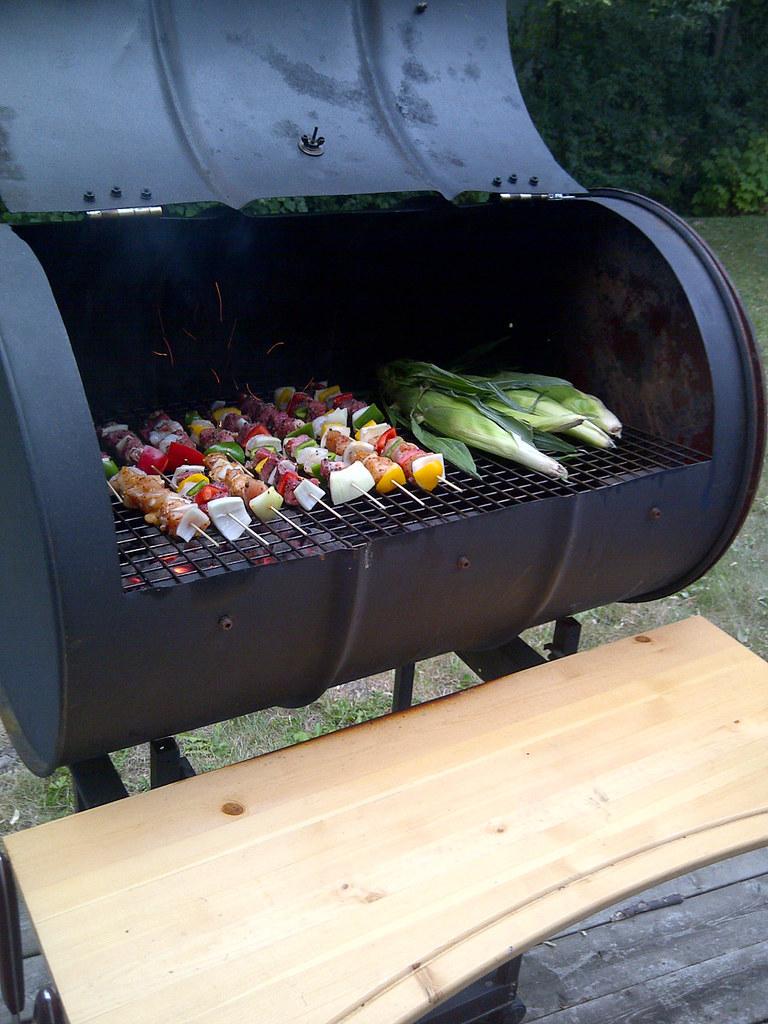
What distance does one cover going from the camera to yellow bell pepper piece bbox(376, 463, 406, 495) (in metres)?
2.27

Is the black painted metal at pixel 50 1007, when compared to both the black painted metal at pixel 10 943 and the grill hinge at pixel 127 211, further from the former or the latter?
the grill hinge at pixel 127 211

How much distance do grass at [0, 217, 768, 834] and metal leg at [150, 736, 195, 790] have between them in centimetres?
134

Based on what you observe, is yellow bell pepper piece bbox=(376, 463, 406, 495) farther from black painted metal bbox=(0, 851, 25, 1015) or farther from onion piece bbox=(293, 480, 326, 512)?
black painted metal bbox=(0, 851, 25, 1015)

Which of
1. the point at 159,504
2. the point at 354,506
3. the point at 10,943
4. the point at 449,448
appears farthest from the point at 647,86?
the point at 10,943

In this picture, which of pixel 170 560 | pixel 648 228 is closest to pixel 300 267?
pixel 648 228

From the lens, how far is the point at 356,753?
2002 mm

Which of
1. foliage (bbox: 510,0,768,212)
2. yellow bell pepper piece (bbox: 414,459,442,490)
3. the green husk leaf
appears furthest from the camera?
foliage (bbox: 510,0,768,212)

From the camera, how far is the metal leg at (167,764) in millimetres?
1993

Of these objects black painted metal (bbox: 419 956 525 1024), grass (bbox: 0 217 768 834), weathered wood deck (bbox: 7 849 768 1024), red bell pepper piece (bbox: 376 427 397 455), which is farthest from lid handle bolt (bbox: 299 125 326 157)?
weathered wood deck (bbox: 7 849 768 1024)

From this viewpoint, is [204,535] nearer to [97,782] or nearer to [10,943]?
[97,782]

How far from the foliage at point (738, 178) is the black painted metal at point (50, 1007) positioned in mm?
12512

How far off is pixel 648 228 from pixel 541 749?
1303mm

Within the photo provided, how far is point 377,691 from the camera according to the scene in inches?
151

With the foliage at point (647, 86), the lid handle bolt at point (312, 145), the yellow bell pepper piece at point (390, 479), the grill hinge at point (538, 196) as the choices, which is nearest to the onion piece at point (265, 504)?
the yellow bell pepper piece at point (390, 479)
